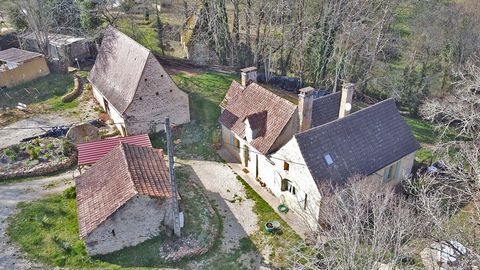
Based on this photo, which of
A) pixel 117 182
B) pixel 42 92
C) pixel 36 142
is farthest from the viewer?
pixel 42 92

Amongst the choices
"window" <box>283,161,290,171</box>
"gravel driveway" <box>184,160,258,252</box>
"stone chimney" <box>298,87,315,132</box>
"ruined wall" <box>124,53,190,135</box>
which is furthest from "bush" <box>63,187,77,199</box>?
"stone chimney" <box>298,87,315,132</box>

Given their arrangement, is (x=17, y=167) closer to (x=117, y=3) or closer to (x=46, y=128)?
(x=46, y=128)

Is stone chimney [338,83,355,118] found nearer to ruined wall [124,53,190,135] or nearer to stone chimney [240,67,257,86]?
stone chimney [240,67,257,86]

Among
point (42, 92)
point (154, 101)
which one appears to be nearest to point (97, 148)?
point (154, 101)

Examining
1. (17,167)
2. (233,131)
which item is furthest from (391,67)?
(17,167)

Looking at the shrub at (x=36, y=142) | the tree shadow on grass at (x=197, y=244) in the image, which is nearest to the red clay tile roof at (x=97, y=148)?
the shrub at (x=36, y=142)

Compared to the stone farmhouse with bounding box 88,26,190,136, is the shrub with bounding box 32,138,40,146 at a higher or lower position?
lower

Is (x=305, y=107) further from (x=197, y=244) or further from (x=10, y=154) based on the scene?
(x=10, y=154)
